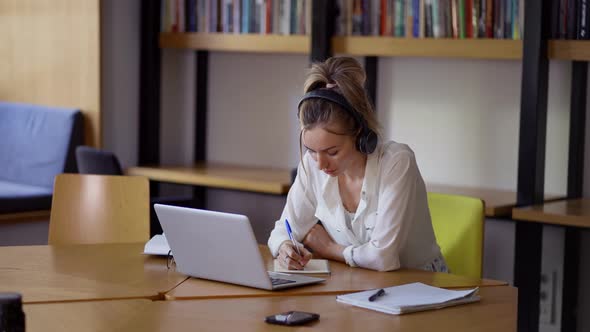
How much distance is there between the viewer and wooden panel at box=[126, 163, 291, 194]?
4566 mm

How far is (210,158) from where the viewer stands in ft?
18.6

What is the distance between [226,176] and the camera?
4805mm

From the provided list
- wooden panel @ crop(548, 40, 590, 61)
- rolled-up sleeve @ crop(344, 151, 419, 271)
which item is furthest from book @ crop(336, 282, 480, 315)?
wooden panel @ crop(548, 40, 590, 61)

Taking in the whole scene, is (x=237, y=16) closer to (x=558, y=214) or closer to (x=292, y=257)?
(x=558, y=214)

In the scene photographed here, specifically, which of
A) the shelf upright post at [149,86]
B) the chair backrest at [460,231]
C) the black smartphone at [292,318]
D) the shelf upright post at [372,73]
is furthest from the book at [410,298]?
the shelf upright post at [149,86]

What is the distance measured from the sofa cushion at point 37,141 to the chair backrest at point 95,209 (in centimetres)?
172

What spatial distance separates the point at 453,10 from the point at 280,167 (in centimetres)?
148

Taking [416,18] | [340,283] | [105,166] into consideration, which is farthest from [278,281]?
A: [416,18]

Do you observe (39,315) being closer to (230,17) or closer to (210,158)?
(230,17)

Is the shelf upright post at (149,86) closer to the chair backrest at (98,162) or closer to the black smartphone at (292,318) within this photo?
the chair backrest at (98,162)

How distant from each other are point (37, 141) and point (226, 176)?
1.22m

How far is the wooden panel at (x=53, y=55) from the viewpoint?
17.3 ft

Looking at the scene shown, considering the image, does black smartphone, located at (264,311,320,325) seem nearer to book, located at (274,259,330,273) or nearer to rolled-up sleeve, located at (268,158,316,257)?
book, located at (274,259,330,273)

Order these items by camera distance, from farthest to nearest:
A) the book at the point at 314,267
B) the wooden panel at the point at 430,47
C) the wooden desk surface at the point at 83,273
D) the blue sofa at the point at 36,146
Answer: the blue sofa at the point at 36,146 → the wooden panel at the point at 430,47 → the book at the point at 314,267 → the wooden desk surface at the point at 83,273
